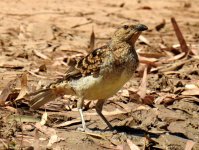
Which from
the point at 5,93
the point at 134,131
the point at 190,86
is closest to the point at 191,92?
the point at 190,86

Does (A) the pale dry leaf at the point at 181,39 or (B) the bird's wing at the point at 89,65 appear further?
(A) the pale dry leaf at the point at 181,39

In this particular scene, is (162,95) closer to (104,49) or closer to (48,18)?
(104,49)

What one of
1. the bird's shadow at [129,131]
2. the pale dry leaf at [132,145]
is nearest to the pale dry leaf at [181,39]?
the bird's shadow at [129,131]

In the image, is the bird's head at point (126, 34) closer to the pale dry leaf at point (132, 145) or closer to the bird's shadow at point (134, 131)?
the bird's shadow at point (134, 131)

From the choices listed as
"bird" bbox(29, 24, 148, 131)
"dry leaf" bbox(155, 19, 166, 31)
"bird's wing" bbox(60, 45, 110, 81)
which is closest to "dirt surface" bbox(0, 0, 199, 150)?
"dry leaf" bbox(155, 19, 166, 31)

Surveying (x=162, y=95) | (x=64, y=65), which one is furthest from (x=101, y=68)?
(x=64, y=65)

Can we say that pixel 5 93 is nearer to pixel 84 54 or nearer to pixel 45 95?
pixel 45 95

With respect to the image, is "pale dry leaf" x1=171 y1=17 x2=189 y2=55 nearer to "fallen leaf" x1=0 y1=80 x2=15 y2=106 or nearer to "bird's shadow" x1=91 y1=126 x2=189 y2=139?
"bird's shadow" x1=91 y1=126 x2=189 y2=139
